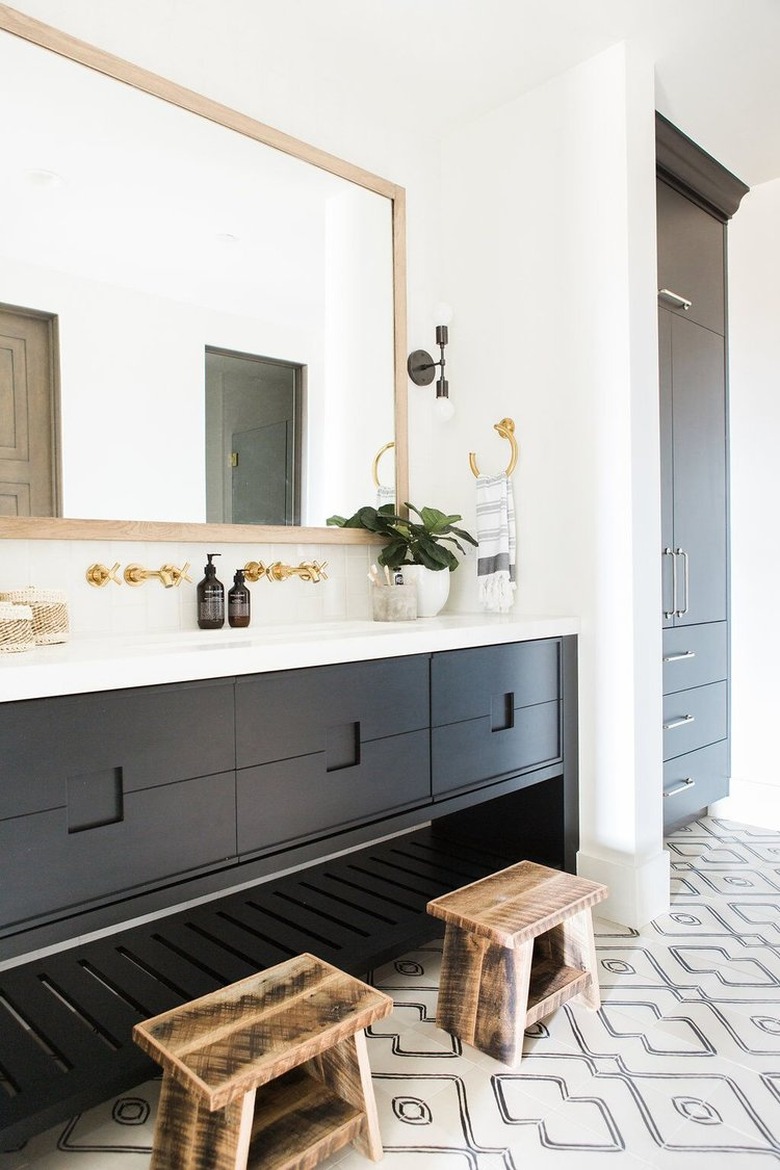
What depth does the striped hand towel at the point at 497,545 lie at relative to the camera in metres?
2.42

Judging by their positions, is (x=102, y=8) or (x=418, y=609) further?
(x=418, y=609)

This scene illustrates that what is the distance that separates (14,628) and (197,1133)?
0.85m

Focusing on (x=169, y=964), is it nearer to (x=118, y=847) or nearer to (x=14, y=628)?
(x=118, y=847)

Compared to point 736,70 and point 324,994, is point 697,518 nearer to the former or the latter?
point 736,70

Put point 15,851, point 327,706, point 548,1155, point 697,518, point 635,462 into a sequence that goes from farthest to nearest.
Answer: point 697,518, point 635,462, point 327,706, point 548,1155, point 15,851

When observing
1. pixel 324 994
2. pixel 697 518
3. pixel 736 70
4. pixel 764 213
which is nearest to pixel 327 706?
pixel 324 994

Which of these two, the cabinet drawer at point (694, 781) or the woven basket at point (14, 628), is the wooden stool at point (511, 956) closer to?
the woven basket at point (14, 628)

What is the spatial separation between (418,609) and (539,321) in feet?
3.00

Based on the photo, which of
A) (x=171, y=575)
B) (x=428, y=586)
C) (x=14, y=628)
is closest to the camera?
(x=14, y=628)

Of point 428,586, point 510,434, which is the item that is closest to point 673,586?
point 510,434

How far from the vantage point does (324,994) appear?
53.3 inches

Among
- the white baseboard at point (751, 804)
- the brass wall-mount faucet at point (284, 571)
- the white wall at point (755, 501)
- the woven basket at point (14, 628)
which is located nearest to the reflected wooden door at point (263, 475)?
the brass wall-mount faucet at point (284, 571)

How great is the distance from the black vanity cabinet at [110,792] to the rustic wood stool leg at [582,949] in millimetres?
794

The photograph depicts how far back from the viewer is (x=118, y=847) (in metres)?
1.31
